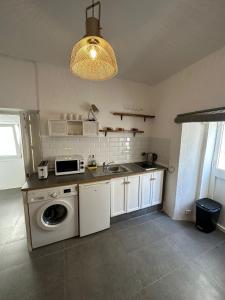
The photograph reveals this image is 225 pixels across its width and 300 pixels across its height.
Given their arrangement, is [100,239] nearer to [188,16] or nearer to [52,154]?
[52,154]

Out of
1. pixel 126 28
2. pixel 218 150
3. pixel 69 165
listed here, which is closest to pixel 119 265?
pixel 69 165

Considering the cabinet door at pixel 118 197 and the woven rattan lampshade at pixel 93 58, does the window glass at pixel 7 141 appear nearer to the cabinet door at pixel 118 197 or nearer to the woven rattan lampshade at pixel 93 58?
the cabinet door at pixel 118 197

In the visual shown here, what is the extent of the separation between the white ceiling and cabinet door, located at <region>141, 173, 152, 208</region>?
190cm

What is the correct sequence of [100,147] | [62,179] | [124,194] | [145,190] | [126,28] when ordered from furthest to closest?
1. [100,147]
2. [145,190]
3. [124,194]
4. [62,179]
5. [126,28]

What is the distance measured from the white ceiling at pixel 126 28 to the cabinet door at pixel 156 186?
6.11ft

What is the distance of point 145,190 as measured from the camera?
8.02 feet

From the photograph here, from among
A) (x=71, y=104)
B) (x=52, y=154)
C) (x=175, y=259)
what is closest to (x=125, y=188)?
(x=175, y=259)

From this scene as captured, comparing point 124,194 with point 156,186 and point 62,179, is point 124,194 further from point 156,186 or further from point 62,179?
point 62,179

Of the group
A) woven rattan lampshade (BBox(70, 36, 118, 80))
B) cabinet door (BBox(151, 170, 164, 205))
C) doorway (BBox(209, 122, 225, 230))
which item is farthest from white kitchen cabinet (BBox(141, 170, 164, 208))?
woven rattan lampshade (BBox(70, 36, 118, 80))

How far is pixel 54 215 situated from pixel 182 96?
2801mm

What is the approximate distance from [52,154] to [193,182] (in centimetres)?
253

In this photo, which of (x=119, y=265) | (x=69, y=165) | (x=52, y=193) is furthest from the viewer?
(x=69, y=165)

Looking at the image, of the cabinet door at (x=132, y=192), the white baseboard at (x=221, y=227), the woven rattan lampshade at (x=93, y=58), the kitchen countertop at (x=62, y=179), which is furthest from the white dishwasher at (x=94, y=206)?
the white baseboard at (x=221, y=227)

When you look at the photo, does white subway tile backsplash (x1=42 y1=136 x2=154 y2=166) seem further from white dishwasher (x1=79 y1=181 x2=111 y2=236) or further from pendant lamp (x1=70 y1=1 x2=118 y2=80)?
pendant lamp (x1=70 y1=1 x2=118 y2=80)
